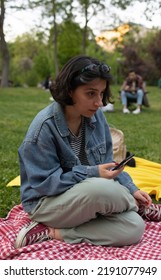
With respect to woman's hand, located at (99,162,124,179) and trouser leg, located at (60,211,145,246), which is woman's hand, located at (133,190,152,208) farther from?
woman's hand, located at (99,162,124,179)

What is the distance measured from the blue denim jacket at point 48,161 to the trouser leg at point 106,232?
1.01 ft

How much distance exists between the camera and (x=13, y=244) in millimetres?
3037

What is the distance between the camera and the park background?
7.51 meters

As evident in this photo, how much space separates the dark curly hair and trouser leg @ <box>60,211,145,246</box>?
2.84 feet

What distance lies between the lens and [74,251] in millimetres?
2938

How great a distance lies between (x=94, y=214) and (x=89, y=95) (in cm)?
81

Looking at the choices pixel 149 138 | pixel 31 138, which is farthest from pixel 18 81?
pixel 31 138

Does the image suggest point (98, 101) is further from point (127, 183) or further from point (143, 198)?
point (143, 198)

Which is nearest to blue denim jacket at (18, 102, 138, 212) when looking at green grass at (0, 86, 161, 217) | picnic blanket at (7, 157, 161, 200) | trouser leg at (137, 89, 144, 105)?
green grass at (0, 86, 161, 217)

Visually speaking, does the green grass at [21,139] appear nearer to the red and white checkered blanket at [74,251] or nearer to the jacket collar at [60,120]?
the red and white checkered blanket at [74,251]
